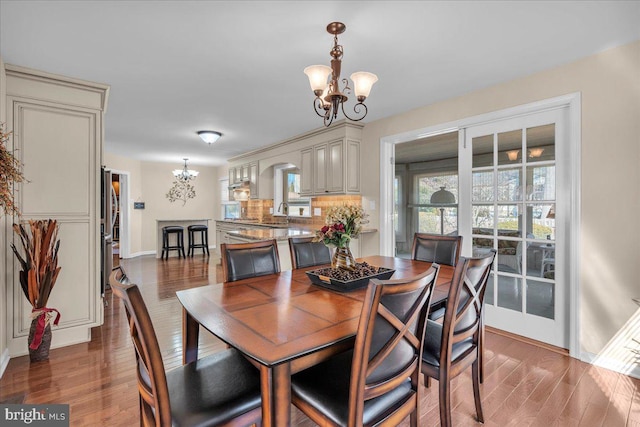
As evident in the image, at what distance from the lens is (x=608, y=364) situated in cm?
238

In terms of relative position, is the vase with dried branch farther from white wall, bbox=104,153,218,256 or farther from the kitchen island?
white wall, bbox=104,153,218,256

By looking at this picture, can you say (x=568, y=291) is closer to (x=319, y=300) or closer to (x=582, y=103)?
(x=582, y=103)

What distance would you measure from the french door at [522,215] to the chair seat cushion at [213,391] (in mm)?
2729

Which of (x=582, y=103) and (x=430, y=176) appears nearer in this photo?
(x=582, y=103)

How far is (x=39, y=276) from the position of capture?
248 centimetres

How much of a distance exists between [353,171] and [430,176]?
329cm

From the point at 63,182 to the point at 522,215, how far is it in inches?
167

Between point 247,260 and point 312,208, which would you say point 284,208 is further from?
point 247,260

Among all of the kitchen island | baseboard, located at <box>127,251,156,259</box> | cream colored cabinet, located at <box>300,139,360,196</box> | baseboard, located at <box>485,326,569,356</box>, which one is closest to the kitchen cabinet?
the kitchen island

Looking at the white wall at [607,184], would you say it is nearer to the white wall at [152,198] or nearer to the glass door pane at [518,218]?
the glass door pane at [518,218]

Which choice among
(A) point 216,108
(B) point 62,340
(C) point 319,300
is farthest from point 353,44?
(B) point 62,340

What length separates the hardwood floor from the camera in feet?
6.04

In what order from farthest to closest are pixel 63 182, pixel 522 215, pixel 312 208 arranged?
1. pixel 312 208
2. pixel 522 215
3. pixel 63 182

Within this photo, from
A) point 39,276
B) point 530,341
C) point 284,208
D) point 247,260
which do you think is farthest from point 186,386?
point 284,208
